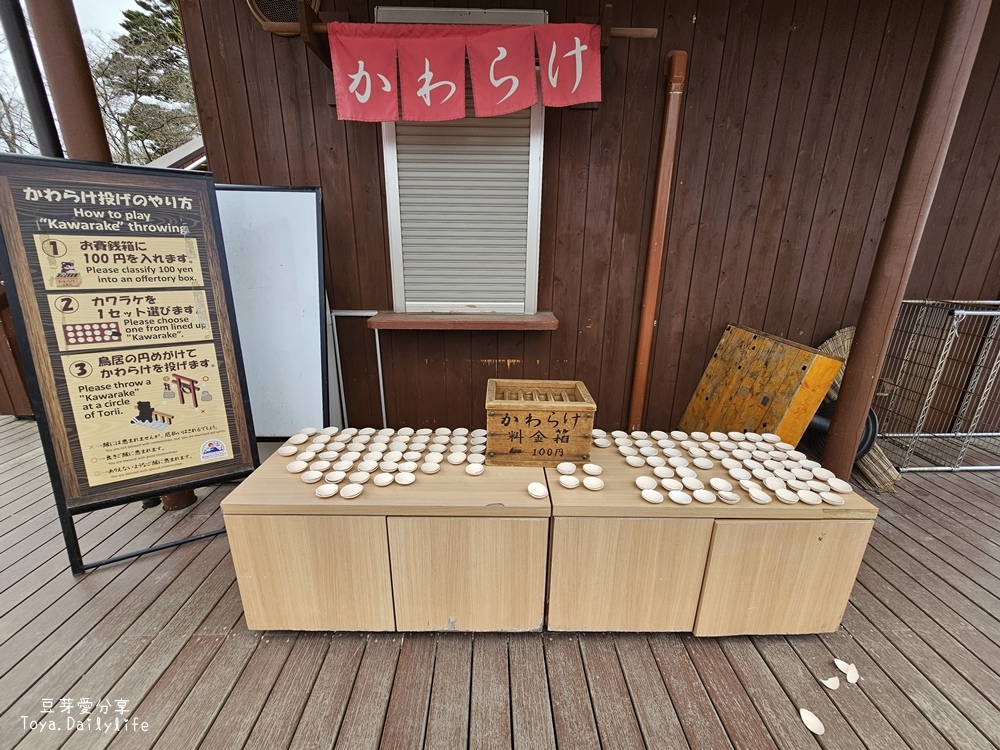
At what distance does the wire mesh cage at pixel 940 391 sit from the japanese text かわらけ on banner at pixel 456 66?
9.46 feet

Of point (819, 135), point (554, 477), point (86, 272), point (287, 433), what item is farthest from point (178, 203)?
point (819, 135)

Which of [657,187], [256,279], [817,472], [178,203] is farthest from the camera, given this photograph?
[657,187]

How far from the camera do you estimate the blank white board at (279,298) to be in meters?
2.35

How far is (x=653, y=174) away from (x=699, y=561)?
7.83ft

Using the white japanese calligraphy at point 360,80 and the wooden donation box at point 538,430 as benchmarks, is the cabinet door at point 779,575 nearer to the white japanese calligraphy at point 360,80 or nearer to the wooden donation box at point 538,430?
the wooden donation box at point 538,430

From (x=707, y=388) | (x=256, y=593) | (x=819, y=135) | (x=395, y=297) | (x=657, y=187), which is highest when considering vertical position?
(x=819, y=135)

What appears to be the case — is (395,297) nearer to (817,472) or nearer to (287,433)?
(287,433)

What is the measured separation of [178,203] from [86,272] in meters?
0.49

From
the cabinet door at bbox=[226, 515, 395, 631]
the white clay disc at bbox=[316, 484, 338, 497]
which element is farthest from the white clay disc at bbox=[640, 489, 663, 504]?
the white clay disc at bbox=[316, 484, 338, 497]

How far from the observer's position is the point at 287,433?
8.61 feet

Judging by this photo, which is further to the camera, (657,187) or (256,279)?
(657,187)

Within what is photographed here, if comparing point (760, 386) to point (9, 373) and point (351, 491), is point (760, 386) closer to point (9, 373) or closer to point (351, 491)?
point (351, 491)

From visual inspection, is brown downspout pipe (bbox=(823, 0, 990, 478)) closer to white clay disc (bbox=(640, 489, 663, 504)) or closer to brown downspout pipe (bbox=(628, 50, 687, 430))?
brown downspout pipe (bbox=(628, 50, 687, 430))

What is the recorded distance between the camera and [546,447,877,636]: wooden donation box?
4.82 ft
